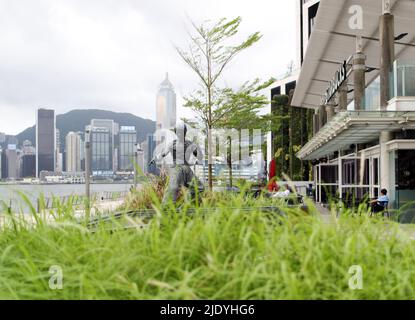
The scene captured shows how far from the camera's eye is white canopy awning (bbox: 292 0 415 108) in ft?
50.6

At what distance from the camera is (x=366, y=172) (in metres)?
16.6

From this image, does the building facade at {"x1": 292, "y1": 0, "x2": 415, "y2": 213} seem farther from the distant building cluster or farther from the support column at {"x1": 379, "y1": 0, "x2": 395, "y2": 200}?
the distant building cluster

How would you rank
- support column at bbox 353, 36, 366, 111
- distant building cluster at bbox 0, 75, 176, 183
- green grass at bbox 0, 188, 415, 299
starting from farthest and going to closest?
distant building cluster at bbox 0, 75, 176, 183 < support column at bbox 353, 36, 366, 111 < green grass at bbox 0, 188, 415, 299

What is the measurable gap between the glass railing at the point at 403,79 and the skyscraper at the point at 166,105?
7.53 meters

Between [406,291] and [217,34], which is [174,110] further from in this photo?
[406,291]

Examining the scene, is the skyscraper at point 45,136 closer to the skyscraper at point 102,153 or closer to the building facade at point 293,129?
the skyscraper at point 102,153

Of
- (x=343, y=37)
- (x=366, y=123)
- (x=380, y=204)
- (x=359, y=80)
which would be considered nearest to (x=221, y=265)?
(x=366, y=123)

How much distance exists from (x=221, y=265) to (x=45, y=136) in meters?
41.9

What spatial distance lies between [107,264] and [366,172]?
15192 mm

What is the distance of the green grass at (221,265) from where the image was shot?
2.44 m

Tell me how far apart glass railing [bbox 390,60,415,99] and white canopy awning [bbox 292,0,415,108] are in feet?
7.64

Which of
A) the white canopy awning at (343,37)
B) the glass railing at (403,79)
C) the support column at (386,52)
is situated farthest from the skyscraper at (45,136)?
the glass railing at (403,79)

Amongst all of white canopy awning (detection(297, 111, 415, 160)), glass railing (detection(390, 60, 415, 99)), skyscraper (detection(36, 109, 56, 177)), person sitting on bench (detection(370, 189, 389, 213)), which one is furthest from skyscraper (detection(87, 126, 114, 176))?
person sitting on bench (detection(370, 189, 389, 213))
